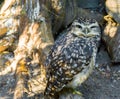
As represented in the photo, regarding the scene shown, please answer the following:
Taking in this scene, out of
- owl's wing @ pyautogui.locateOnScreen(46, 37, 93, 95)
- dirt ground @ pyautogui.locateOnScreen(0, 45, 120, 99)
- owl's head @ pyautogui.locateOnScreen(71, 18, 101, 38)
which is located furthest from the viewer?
dirt ground @ pyautogui.locateOnScreen(0, 45, 120, 99)

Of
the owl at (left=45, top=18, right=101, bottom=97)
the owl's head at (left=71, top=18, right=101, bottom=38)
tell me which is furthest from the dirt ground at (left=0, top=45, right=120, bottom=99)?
the owl's head at (left=71, top=18, right=101, bottom=38)

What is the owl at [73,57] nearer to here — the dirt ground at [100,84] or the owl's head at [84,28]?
the owl's head at [84,28]

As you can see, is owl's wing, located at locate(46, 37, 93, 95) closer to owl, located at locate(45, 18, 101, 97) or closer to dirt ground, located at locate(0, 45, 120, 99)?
owl, located at locate(45, 18, 101, 97)

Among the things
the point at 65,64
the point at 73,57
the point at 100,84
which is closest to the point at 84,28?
the point at 73,57

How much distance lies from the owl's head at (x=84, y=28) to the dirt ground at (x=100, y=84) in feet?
3.38

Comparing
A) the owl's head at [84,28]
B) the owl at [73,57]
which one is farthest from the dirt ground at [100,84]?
the owl's head at [84,28]

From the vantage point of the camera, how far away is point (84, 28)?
16.6 feet

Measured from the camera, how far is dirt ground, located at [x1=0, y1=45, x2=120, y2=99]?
592 centimetres

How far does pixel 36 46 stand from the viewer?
20.2ft

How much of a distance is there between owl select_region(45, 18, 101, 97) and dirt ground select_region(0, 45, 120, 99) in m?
0.87

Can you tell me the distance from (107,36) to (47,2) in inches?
53.3

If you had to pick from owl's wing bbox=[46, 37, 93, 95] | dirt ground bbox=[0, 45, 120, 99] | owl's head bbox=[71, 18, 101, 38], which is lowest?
dirt ground bbox=[0, 45, 120, 99]

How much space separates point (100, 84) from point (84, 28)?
1539mm

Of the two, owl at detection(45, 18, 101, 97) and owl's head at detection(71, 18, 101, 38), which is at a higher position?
owl's head at detection(71, 18, 101, 38)
